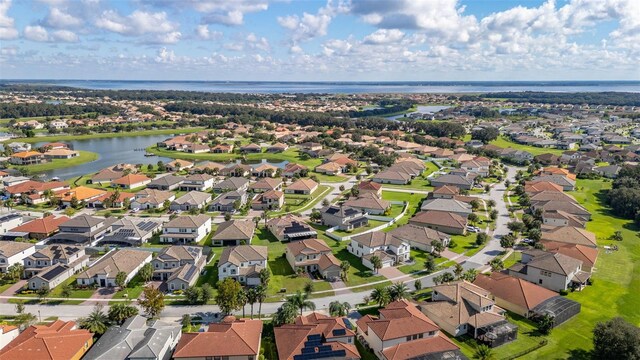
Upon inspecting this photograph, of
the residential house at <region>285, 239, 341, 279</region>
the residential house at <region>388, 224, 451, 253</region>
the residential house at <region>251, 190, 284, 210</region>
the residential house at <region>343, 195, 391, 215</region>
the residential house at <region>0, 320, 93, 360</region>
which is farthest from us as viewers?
the residential house at <region>251, 190, 284, 210</region>

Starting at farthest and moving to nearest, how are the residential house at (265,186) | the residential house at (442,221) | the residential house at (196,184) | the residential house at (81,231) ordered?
the residential house at (196,184) < the residential house at (265,186) < the residential house at (442,221) < the residential house at (81,231)

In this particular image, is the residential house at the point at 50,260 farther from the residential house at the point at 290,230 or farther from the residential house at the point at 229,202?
the residential house at the point at 229,202

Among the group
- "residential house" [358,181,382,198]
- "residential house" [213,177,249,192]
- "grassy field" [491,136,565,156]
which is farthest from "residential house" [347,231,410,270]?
"grassy field" [491,136,565,156]

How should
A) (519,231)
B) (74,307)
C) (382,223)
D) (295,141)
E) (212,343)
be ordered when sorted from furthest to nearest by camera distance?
(295,141) → (382,223) → (519,231) → (74,307) → (212,343)

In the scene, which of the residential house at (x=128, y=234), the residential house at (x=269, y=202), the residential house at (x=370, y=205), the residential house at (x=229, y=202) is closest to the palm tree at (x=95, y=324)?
the residential house at (x=128, y=234)

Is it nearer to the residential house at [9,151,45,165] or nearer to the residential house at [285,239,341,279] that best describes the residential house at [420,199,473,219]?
the residential house at [285,239,341,279]

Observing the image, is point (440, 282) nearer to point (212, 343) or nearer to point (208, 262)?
point (212, 343)

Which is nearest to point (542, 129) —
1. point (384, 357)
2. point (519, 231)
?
point (519, 231)
